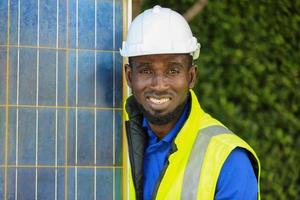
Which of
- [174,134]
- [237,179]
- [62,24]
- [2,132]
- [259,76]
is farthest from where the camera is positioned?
[259,76]

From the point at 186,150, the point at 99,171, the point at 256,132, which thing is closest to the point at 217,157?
the point at 186,150

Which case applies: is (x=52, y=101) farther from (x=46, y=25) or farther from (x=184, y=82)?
(x=184, y=82)

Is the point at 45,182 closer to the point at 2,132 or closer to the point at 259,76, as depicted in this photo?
the point at 2,132

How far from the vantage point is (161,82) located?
12.0 feet

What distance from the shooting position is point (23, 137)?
4.62 m

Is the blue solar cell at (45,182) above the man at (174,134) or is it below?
below

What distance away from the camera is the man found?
3508 millimetres

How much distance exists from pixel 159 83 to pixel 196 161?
36 cm

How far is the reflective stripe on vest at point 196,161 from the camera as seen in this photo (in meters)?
3.53

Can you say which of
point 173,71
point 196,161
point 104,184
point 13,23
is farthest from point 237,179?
point 13,23

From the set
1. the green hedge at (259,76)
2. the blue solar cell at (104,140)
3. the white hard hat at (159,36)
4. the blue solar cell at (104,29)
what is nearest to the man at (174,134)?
the white hard hat at (159,36)

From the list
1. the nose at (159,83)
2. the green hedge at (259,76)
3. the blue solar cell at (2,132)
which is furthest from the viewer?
the green hedge at (259,76)

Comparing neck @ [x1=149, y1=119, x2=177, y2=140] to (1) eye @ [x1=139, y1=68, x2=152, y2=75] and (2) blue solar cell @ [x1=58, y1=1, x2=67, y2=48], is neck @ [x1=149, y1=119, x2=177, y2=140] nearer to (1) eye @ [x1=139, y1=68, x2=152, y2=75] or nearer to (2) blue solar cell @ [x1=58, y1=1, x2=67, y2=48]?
(1) eye @ [x1=139, y1=68, x2=152, y2=75]

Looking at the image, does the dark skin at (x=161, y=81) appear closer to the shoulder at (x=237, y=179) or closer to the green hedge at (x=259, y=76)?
the shoulder at (x=237, y=179)
